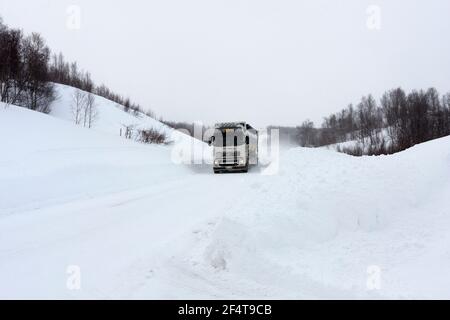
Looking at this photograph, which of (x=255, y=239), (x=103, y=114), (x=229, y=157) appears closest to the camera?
(x=255, y=239)

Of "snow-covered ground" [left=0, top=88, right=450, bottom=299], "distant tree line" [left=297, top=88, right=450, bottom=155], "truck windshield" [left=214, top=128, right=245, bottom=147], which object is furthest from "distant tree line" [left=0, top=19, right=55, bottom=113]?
"distant tree line" [left=297, top=88, right=450, bottom=155]

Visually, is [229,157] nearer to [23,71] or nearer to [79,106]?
[23,71]

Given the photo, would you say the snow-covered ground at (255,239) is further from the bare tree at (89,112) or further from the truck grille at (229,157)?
the bare tree at (89,112)

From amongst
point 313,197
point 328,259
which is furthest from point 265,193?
point 328,259

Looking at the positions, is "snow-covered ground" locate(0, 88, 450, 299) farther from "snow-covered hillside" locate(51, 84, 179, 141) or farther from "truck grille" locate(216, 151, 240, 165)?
"snow-covered hillside" locate(51, 84, 179, 141)

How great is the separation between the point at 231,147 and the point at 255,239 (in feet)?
54.5

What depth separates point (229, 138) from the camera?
2250cm

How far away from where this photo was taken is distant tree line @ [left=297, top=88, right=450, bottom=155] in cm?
6535

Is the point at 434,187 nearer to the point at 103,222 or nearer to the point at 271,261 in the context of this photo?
the point at 271,261

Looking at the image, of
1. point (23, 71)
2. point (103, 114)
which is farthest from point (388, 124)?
point (23, 71)

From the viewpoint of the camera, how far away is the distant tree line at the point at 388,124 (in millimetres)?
65350

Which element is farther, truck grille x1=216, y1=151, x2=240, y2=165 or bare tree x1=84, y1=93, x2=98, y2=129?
bare tree x1=84, y1=93, x2=98, y2=129

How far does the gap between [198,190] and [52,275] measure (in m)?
8.40

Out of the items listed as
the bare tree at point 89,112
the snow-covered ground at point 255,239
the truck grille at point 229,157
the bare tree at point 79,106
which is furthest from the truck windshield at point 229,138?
the bare tree at point 79,106
